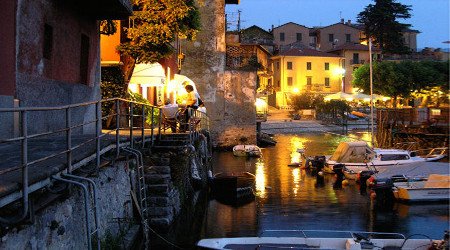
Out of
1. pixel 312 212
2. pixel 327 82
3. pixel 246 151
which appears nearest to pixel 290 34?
pixel 327 82

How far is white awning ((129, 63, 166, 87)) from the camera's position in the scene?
22.0m

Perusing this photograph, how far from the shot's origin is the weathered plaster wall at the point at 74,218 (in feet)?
16.8

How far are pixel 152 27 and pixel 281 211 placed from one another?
862cm

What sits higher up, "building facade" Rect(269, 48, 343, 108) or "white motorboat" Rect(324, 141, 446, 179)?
"building facade" Rect(269, 48, 343, 108)

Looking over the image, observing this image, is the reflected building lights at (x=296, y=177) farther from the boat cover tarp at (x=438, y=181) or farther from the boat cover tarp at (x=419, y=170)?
the boat cover tarp at (x=438, y=181)

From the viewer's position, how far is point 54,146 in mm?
7977

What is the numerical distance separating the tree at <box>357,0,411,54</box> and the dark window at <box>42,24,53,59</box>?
7445 centimetres

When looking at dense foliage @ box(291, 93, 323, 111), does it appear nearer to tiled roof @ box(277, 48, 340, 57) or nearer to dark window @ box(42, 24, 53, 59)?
tiled roof @ box(277, 48, 340, 57)

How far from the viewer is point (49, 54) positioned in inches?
436

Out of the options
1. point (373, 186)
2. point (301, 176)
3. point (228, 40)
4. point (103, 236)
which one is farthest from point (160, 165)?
point (228, 40)

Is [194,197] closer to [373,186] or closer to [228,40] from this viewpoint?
[373,186]

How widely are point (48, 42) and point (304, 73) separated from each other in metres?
72.9

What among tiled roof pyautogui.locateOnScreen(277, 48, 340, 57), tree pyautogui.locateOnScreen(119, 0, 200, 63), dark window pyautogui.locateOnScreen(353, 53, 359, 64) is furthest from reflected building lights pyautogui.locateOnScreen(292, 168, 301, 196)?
dark window pyautogui.locateOnScreen(353, 53, 359, 64)

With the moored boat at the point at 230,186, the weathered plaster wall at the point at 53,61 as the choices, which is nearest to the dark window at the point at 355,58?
the moored boat at the point at 230,186
